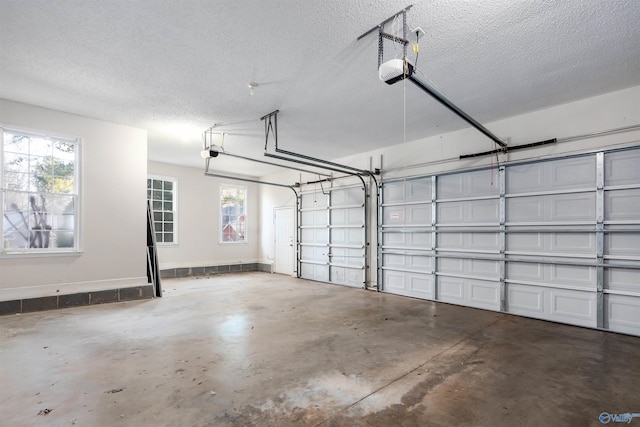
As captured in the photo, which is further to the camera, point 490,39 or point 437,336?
point 437,336

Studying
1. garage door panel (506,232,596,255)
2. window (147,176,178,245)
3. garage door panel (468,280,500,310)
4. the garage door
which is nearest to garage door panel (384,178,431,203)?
the garage door

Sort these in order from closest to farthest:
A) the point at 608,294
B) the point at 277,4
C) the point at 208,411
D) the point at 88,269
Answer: the point at 208,411 → the point at 277,4 → the point at 608,294 → the point at 88,269

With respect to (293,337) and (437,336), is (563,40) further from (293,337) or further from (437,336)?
(293,337)

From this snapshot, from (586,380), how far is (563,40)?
10.2 feet

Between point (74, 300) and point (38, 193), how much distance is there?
5.73 ft

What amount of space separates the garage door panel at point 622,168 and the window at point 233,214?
867 cm

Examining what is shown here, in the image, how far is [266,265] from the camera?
9.65 metres

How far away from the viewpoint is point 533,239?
4.48m

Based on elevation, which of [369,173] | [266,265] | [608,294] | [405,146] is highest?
[405,146]

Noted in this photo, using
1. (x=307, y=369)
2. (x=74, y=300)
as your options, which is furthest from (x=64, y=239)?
(x=307, y=369)

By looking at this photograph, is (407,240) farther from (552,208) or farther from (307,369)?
(307,369)

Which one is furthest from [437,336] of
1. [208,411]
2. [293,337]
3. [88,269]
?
[88,269]

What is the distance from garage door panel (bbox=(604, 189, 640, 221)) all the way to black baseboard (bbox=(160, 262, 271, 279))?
7.98 meters

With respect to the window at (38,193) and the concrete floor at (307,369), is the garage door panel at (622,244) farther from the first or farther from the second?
the window at (38,193)
